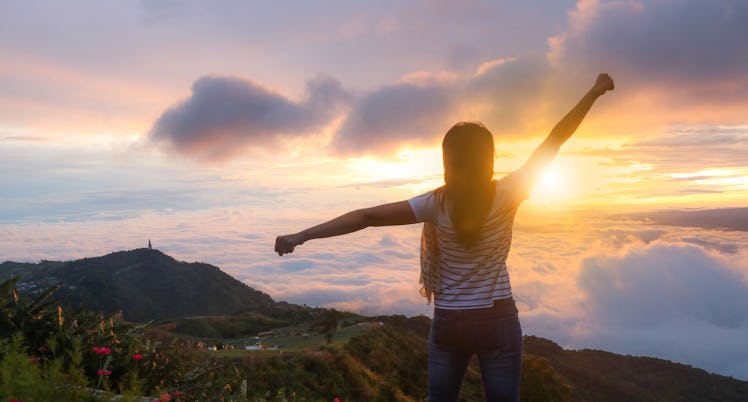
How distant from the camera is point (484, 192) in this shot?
3520 mm

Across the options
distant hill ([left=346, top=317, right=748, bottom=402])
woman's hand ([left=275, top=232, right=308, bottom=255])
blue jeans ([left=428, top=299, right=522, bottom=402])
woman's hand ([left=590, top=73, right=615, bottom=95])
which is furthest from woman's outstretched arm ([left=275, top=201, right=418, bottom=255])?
distant hill ([left=346, top=317, right=748, bottom=402])

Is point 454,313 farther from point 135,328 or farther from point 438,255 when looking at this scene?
point 135,328

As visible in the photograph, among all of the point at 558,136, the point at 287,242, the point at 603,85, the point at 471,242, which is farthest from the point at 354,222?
the point at 603,85

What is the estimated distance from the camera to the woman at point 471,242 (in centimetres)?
351

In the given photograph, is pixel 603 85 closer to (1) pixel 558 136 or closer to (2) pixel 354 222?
(1) pixel 558 136

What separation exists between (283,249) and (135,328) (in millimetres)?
4739

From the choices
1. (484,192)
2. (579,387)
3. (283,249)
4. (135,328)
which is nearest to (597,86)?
(484,192)

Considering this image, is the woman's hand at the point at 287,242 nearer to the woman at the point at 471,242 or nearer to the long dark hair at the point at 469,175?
the woman at the point at 471,242

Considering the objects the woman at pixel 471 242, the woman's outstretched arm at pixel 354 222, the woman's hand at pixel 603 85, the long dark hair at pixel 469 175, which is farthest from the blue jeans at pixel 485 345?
the woman's hand at pixel 603 85

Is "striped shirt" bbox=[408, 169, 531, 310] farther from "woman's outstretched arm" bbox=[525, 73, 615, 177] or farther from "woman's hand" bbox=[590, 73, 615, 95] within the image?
Answer: "woman's hand" bbox=[590, 73, 615, 95]

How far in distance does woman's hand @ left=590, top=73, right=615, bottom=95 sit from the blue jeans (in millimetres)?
1560

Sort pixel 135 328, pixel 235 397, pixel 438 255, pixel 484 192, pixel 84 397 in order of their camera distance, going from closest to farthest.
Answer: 1. pixel 484 192
2. pixel 438 255
3. pixel 84 397
4. pixel 235 397
5. pixel 135 328

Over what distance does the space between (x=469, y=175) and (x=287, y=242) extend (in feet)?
4.10

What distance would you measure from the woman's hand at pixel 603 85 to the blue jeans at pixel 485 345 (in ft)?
5.12
